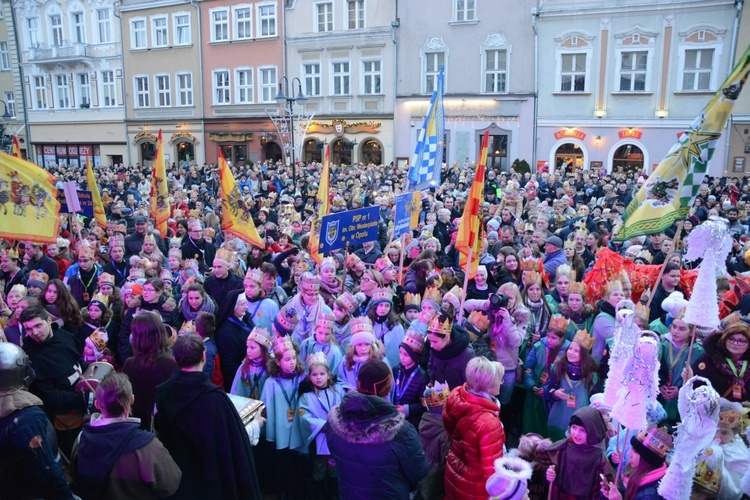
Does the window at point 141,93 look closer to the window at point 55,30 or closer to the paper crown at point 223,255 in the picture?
the window at point 55,30

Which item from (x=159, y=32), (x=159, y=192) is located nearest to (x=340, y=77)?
(x=159, y=32)

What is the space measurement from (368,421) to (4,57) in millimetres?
48205

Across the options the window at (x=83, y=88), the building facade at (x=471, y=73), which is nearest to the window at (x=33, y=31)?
the window at (x=83, y=88)

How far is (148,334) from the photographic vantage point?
13.2 ft

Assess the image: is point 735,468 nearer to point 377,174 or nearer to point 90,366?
point 90,366

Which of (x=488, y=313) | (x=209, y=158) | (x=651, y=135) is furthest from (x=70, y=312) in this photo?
(x=209, y=158)

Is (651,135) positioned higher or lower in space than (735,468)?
higher

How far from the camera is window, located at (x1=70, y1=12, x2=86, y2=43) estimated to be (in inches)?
1481

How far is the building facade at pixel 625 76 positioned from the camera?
79.5ft

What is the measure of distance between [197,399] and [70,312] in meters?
2.71

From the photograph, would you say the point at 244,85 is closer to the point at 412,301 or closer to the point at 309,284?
the point at 412,301

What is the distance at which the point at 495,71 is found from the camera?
28141 mm

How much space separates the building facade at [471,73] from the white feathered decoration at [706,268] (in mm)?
24407

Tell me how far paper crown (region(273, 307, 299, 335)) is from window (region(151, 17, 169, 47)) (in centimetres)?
3446
